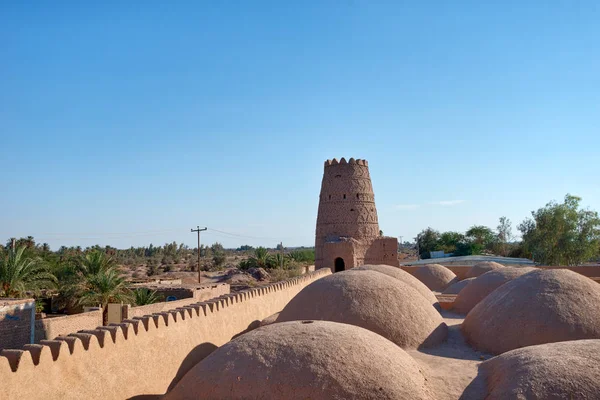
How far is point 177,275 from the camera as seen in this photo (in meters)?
42.3

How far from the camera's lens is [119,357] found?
674 cm

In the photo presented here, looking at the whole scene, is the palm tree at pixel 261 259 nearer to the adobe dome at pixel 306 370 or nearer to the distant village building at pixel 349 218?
the distant village building at pixel 349 218

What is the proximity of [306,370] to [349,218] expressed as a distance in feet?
60.2

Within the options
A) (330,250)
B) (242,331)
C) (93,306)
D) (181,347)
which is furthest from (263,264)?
(181,347)

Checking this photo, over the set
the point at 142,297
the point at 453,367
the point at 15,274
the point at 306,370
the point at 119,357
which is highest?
the point at 15,274

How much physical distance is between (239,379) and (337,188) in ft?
61.2

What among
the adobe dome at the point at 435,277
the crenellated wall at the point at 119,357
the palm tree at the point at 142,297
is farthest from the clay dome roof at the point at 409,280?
the palm tree at the point at 142,297

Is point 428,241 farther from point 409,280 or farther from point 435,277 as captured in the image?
point 409,280

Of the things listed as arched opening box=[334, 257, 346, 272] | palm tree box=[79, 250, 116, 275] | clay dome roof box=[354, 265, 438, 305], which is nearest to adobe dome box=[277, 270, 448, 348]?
clay dome roof box=[354, 265, 438, 305]

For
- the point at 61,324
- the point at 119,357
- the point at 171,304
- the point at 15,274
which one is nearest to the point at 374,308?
the point at 119,357

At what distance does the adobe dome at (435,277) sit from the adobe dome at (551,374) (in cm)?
1521

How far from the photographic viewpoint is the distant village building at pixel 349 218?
24062 millimetres

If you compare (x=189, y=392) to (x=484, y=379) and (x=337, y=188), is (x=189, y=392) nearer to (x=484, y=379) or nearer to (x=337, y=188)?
(x=484, y=379)

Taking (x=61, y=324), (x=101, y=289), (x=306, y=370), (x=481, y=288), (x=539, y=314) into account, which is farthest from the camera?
(x=101, y=289)
